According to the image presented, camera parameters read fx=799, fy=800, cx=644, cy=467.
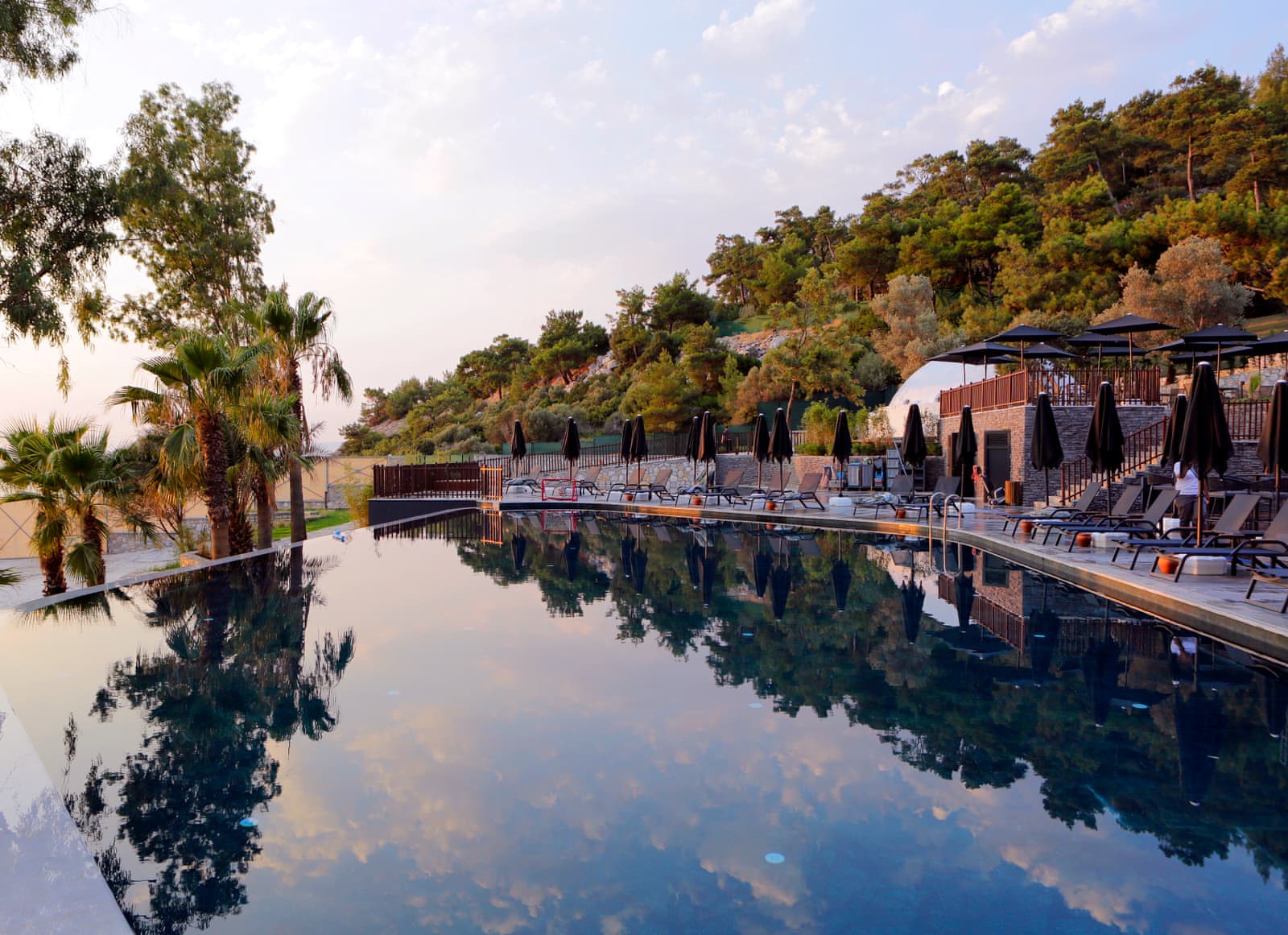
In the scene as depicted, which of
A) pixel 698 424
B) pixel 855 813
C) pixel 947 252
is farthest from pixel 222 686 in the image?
pixel 947 252

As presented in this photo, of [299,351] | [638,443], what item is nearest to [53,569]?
[299,351]

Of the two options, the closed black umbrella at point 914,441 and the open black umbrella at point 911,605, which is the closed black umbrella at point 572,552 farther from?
the closed black umbrella at point 914,441

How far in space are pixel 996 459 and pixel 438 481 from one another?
50.0ft

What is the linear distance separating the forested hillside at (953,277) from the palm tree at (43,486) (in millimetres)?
28237

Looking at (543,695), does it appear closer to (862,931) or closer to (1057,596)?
(862,931)

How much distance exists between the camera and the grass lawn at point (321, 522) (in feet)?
73.7

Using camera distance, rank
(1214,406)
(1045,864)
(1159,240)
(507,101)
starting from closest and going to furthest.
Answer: (1045,864), (1214,406), (507,101), (1159,240)

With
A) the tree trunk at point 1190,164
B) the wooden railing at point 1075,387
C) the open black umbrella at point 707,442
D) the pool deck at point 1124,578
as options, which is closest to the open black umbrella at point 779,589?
the pool deck at point 1124,578

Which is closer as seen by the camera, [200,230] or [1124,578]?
[1124,578]

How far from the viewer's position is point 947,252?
154 ft

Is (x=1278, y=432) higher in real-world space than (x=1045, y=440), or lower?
higher

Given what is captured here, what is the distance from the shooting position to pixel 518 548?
13.2m

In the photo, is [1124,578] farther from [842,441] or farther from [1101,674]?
[842,441]

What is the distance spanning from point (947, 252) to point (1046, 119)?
Result: 43.8ft
